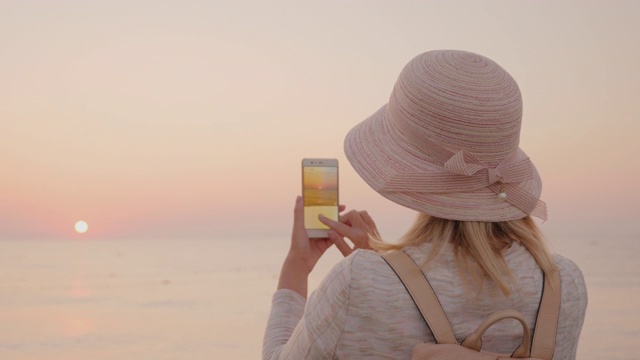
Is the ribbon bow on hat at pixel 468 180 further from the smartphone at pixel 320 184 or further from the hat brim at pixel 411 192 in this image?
the smartphone at pixel 320 184

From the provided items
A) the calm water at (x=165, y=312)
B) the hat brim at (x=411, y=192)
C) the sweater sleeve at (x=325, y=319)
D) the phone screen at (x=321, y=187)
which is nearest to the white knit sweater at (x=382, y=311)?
the sweater sleeve at (x=325, y=319)

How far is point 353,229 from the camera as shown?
7.06 feet

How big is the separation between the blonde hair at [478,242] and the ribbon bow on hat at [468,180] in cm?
6

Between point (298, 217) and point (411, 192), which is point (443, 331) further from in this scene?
point (298, 217)

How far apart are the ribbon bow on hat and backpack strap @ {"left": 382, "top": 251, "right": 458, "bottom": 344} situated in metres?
0.21

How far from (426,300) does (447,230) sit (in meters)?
0.18

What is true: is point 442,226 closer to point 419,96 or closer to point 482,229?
point 482,229

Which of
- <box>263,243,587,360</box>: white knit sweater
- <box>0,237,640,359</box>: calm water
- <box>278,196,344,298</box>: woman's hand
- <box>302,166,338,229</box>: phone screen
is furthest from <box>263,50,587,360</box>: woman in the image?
<box>0,237,640,359</box>: calm water

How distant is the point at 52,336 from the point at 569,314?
30.3 feet

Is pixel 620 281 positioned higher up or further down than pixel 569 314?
further down

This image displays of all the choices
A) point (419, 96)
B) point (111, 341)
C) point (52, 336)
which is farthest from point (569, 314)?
point (52, 336)

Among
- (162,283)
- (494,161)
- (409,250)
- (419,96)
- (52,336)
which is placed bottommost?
(162,283)

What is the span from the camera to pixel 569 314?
6.24 ft

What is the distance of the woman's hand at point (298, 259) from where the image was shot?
2137mm
